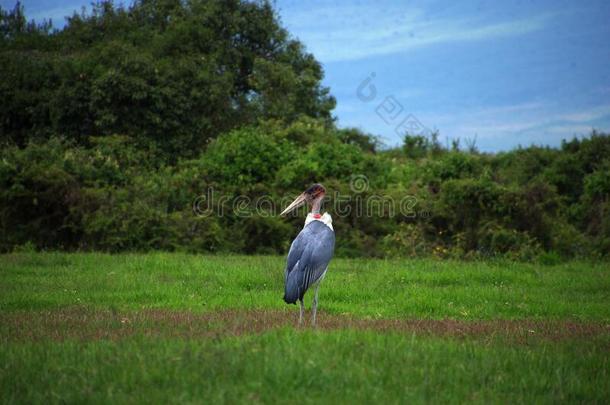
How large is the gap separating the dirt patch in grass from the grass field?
0.03 meters

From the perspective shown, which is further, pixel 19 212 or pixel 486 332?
pixel 19 212

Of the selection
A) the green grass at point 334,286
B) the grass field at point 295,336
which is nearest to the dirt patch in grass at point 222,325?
the grass field at point 295,336

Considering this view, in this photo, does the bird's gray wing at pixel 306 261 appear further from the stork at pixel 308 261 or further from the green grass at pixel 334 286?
the green grass at pixel 334 286

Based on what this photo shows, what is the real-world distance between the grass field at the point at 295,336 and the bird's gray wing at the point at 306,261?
1.68ft

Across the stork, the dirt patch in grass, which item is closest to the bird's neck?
the stork

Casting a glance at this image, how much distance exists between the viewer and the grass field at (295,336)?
23.5 feet

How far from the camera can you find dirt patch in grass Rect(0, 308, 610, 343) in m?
9.73

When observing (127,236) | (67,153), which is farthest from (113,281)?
(67,153)

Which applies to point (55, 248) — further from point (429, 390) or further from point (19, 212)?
point (429, 390)

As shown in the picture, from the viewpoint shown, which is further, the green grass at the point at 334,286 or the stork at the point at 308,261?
the green grass at the point at 334,286

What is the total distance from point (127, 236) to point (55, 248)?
8.77ft

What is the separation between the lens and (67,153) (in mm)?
24891

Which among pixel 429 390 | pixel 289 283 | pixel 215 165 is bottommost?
pixel 429 390

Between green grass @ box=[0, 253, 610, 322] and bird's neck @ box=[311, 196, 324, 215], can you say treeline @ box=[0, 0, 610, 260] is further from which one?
bird's neck @ box=[311, 196, 324, 215]
